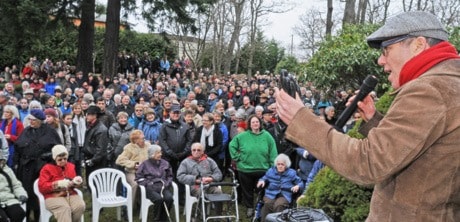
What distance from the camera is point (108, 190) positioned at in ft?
24.5

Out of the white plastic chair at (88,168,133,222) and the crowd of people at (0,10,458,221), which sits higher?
the crowd of people at (0,10,458,221)

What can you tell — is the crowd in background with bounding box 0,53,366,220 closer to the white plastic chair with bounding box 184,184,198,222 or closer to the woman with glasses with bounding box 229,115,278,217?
the woman with glasses with bounding box 229,115,278,217

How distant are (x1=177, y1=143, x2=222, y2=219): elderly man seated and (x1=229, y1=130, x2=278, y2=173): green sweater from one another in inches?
29.0

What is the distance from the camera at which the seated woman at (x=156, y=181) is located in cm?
711

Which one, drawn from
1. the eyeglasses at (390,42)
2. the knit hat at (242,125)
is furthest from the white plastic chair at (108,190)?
the eyeglasses at (390,42)

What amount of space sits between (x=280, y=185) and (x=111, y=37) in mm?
12354

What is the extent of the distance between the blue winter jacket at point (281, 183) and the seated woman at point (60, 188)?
9.07 feet

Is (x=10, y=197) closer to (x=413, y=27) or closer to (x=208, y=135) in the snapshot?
(x=208, y=135)

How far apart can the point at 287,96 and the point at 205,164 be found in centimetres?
599

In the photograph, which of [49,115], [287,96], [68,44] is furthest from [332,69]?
[68,44]

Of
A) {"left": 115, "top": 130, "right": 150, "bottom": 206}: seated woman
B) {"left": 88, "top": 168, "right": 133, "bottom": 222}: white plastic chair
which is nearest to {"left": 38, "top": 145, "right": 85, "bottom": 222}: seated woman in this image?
{"left": 88, "top": 168, "right": 133, "bottom": 222}: white plastic chair

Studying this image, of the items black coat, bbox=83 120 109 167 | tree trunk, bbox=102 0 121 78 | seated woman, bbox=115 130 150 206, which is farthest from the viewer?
tree trunk, bbox=102 0 121 78

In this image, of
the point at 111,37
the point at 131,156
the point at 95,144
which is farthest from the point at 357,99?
the point at 111,37

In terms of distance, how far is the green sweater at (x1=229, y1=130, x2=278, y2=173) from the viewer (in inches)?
320
